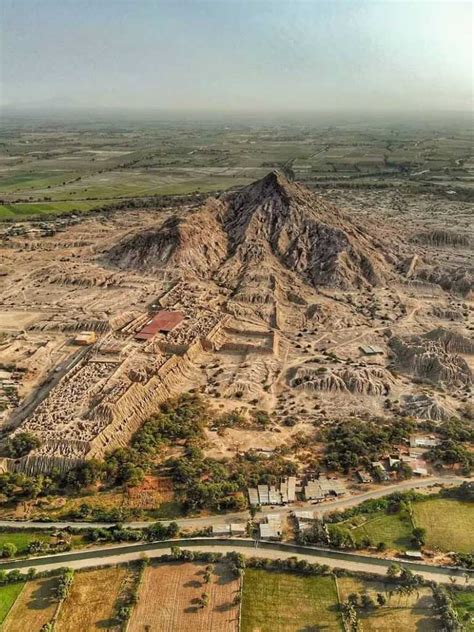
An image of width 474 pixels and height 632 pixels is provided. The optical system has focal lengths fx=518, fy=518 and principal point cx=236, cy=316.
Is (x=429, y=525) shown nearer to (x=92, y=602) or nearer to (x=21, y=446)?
(x=92, y=602)

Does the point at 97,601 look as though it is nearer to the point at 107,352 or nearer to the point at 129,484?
the point at 129,484

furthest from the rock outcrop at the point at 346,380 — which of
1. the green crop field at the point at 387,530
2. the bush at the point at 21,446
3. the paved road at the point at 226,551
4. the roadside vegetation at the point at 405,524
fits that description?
the bush at the point at 21,446

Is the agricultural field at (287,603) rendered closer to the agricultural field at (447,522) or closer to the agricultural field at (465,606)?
the agricultural field at (465,606)

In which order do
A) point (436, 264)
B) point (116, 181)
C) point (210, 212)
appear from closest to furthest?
1. point (436, 264)
2. point (210, 212)
3. point (116, 181)

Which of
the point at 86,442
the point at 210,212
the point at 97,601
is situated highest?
the point at 210,212

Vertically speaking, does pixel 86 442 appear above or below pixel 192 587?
above

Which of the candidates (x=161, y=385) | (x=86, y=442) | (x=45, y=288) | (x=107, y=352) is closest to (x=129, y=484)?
(x=86, y=442)
